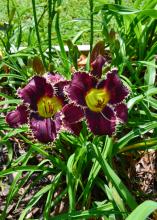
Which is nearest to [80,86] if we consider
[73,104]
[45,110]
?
[73,104]

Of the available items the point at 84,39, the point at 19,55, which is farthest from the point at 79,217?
the point at 84,39

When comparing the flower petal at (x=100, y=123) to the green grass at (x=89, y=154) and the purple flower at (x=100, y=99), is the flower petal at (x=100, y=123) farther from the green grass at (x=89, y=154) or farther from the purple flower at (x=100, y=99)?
the green grass at (x=89, y=154)

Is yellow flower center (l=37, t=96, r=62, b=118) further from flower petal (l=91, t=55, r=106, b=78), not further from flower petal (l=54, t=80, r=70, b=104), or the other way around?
flower petal (l=91, t=55, r=106, b=78)

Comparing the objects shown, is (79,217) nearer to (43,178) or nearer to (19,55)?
(43,178)

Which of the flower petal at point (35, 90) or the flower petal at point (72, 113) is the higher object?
the flower petal at point (35, 90)

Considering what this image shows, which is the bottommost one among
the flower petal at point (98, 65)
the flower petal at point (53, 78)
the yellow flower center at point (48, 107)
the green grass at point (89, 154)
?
the green grass at point (89, 154)

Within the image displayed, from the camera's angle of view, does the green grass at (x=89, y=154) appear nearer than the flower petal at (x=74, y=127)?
No

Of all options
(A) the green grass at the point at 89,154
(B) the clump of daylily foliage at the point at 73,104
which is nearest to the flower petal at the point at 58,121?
(B) the clump of daylily foliage at the point at 73,104
